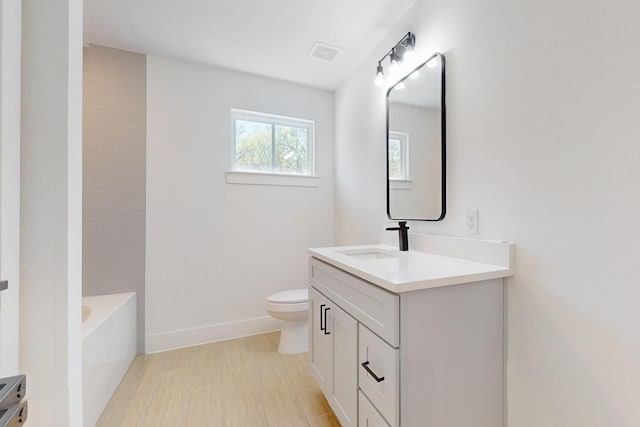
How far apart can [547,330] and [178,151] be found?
2.60 m

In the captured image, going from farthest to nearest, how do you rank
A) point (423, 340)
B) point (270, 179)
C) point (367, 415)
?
point (270, 179) < point (367, 415) < point (423, 340)

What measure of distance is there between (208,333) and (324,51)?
257 cm

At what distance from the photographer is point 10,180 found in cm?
78

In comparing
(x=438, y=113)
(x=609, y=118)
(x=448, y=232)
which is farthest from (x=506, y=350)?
(x=438, y=113)

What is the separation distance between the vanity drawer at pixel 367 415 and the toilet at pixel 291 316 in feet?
3.30

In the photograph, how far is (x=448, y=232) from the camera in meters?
1.42

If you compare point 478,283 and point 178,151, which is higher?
point 178,151

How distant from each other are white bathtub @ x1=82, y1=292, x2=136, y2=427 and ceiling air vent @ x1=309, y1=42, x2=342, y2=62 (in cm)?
234

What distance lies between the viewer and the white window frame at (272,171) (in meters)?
2.45

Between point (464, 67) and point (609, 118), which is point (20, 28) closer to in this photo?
point (464, 67)

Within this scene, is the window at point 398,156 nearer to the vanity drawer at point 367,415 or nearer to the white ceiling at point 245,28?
the white ceiling at point 245,28

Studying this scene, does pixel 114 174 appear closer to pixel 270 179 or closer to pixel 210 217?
pixel 210 217

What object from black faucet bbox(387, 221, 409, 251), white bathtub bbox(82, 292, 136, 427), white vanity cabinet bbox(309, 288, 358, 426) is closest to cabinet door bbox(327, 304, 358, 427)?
white vanity cabinet bbox(309, 288, 358, 426)

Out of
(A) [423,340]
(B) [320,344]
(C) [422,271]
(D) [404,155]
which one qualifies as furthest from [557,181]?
(B) [320,344]
